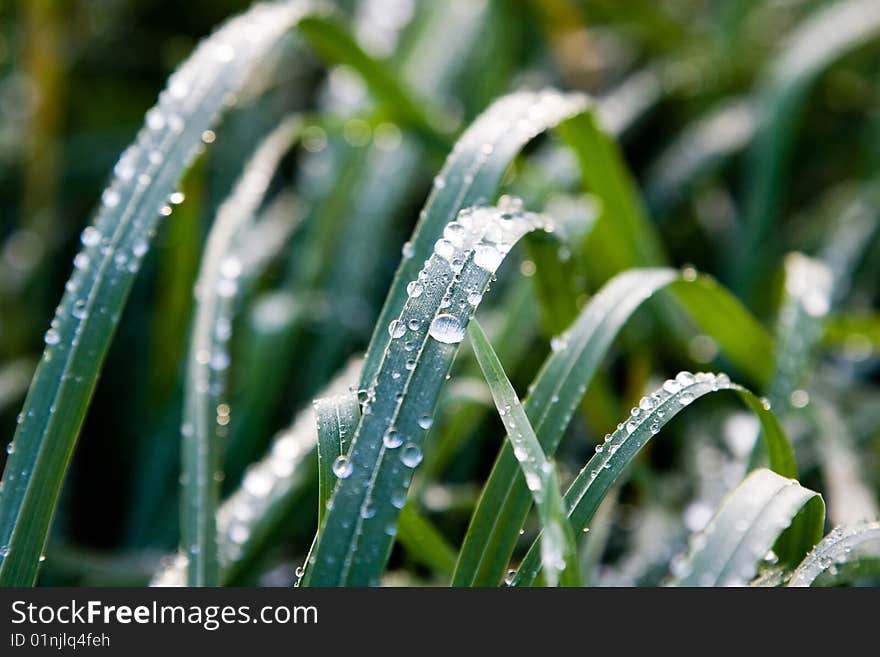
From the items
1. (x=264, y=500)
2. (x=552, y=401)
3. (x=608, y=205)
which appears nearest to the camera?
(x=552, y=401)

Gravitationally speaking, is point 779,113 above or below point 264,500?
above

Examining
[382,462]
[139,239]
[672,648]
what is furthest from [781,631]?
[139,239]

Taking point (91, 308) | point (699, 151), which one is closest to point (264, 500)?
point (91, 308)

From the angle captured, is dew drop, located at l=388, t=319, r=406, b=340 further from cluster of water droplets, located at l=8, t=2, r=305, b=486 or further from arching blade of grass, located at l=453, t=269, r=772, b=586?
cluster of water droplets, located at l=8, t=2, r=305, b=486

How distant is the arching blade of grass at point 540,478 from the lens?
20.3 inches

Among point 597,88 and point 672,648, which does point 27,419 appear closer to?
point 672,648

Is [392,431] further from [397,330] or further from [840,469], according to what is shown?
[840,469]

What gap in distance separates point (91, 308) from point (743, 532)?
0.52 meters

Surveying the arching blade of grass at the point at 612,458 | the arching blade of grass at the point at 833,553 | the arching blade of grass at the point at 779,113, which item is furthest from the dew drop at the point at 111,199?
the arching blade of grass at the point at 779,113

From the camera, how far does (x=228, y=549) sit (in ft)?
2.79

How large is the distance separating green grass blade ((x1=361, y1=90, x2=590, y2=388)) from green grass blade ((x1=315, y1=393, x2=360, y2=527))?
3 cm

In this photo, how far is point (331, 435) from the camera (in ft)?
2.03

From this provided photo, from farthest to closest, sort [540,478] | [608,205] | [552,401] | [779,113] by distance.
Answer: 1. [779,113]
2. [608,205]
3. [552,401]
4. [540,478]

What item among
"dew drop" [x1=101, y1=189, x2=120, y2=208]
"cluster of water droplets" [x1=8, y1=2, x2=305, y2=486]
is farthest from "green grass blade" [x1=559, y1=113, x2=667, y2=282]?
"dew drop" [x1=101, y1=189, x2=120, y2=208]
